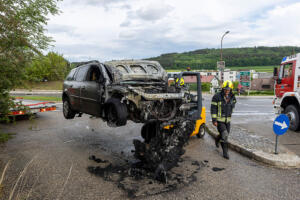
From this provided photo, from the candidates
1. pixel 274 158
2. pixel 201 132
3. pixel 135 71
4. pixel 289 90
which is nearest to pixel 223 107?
pixel 274 158

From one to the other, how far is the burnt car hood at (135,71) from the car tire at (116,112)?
1.89ft

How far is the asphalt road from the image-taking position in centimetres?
347

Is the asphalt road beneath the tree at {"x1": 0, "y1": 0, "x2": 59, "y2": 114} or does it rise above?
beneath

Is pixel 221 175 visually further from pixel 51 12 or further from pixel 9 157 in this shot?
pixel 51 12

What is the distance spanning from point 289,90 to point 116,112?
23.1ft

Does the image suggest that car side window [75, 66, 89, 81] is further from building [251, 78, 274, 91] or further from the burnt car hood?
building [251, 78, 274, 91]

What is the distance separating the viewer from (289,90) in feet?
26.8

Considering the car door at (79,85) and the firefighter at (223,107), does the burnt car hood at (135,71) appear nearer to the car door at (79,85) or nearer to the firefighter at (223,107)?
the car door at (79,85)

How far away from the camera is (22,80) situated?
11.2ft

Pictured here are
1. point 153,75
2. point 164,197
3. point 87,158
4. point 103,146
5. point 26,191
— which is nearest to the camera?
point 164,197

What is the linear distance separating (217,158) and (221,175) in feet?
3.36

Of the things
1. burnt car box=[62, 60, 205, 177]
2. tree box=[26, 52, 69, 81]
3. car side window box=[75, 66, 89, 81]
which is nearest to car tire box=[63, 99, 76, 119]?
burnt car box=[62, 60, 205, 177]

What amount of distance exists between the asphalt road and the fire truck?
3733 mm

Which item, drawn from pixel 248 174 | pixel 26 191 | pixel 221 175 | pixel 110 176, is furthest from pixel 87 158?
pixel 248 174
